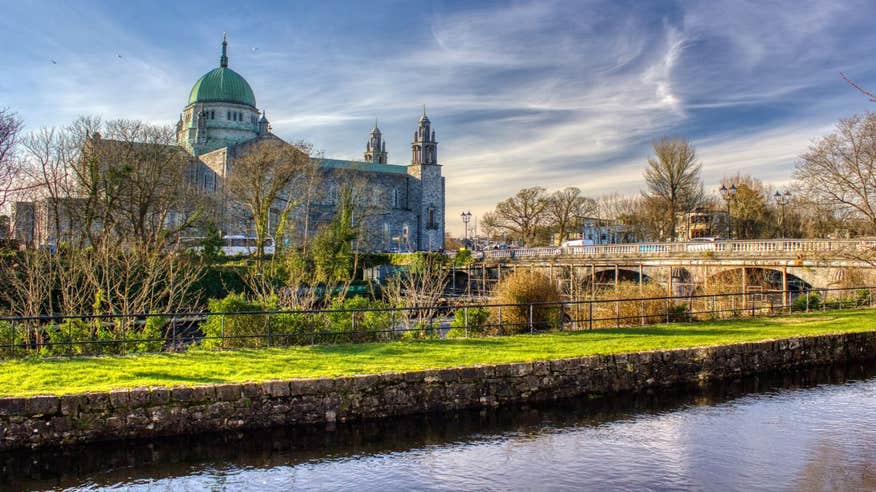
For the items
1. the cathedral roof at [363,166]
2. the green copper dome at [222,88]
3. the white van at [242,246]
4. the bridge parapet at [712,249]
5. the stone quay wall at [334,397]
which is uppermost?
the green copper dome at [222,88]

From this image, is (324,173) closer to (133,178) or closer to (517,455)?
(133,178)

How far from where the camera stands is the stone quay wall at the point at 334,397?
9500 millimetres

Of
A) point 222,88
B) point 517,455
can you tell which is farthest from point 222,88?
point 517,455

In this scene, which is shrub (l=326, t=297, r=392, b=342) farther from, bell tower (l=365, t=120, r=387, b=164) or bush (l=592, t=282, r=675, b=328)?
bell tower (l=365, t=120, r=387, b=164)

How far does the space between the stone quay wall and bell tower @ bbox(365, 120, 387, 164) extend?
86.9 m

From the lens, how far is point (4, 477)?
855 cm

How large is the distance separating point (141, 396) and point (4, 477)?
77.4 inches

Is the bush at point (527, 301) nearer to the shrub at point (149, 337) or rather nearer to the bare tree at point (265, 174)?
the shrub at point (149, 337)

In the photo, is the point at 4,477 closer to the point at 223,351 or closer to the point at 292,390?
the point at 292,390

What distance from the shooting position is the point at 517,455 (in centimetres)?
962

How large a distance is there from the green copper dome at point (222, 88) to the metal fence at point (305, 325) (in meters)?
62.4

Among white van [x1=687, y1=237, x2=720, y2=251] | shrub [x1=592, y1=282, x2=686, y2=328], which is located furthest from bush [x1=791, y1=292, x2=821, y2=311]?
white van [x1=687, y1=237, x2=720, y2=251]

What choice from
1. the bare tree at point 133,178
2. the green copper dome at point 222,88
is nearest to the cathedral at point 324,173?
the green copper dome at point 222,88

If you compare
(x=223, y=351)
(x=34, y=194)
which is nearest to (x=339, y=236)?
(x=34, y=194)
